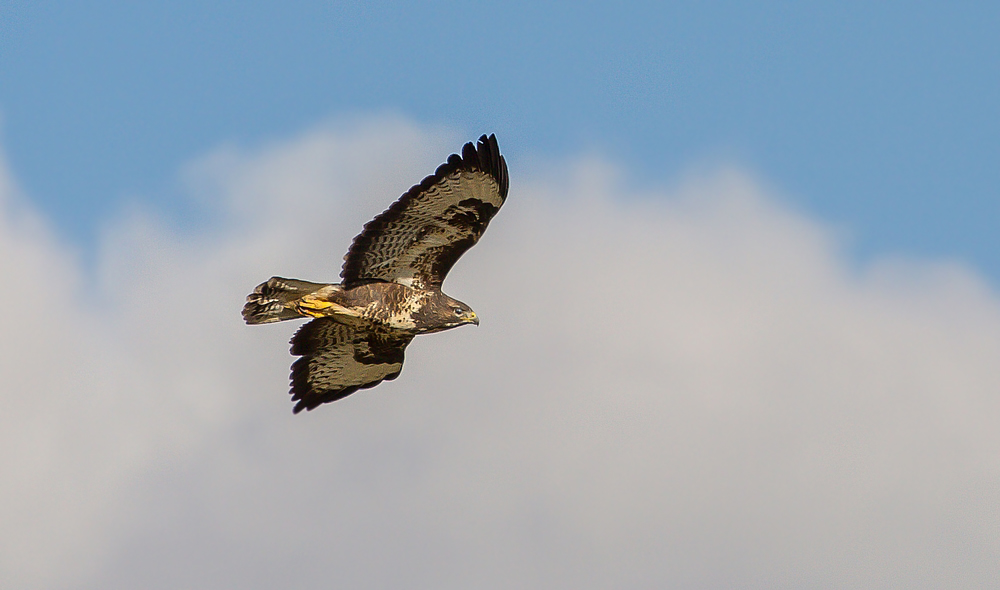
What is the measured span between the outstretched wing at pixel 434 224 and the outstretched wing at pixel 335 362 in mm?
1317

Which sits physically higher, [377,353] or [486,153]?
[486,153]

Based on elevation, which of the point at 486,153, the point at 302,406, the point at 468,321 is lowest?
the point at 302,406

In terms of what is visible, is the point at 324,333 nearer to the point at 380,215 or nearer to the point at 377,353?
the point at 377,353

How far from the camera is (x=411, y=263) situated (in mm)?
17906

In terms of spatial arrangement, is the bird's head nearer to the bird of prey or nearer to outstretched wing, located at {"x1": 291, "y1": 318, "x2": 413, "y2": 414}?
the bird of prey

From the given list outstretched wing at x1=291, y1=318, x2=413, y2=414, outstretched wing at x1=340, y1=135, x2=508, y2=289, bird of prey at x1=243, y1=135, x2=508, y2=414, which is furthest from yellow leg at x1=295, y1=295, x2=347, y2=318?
outstretched wing at x1=291, y1=318, x2=413, y2=414

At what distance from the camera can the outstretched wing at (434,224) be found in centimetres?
1702

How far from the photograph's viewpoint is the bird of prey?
17.1m

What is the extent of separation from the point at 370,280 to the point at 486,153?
6.84 feet

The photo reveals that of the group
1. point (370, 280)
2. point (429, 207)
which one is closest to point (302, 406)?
point (370, 280)

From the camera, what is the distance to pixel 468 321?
18.0 m

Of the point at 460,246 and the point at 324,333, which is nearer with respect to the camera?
the point at 460,246

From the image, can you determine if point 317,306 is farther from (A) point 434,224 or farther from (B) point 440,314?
(A) point 434,224

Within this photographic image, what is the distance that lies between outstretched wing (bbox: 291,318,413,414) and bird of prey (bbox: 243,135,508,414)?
0.35 metres
